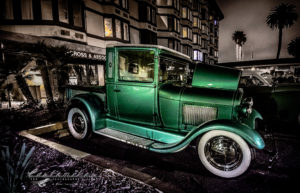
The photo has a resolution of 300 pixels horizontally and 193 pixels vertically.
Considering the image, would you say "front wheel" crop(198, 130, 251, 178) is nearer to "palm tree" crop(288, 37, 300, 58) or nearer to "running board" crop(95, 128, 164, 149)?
"running board" crop(95, 128, 164, 149)

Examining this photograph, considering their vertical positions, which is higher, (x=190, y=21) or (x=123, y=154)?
(x=190, y=21)

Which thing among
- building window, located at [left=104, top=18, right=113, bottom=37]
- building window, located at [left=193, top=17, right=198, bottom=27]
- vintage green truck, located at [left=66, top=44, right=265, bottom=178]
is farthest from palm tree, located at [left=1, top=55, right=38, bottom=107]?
building window, located at [left=193, top=17, right=198, bottom=27]

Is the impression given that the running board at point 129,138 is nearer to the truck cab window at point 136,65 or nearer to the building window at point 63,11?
the truck cab window at point 136,65

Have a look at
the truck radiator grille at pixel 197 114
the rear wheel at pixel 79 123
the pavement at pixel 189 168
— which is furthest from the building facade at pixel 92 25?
the truck radiator grille at pixel 197 114

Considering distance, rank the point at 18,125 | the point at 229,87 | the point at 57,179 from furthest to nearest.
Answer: the point at 18,125, the point at 229,87, the point at 57,179

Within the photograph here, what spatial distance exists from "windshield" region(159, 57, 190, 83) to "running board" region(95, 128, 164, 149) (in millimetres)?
1175

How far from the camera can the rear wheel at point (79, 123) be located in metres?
3.64

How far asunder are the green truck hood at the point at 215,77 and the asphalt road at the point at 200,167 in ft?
3.77

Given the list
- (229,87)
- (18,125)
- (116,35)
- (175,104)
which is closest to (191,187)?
(175,104)

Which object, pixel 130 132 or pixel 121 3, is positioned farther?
pixel 121 3

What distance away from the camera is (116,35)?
49.4 ft

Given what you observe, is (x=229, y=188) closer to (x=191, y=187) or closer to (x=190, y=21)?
(x=191, y=187)

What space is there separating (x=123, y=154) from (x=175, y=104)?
1524 mm

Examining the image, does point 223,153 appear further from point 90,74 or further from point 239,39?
point 239,39
